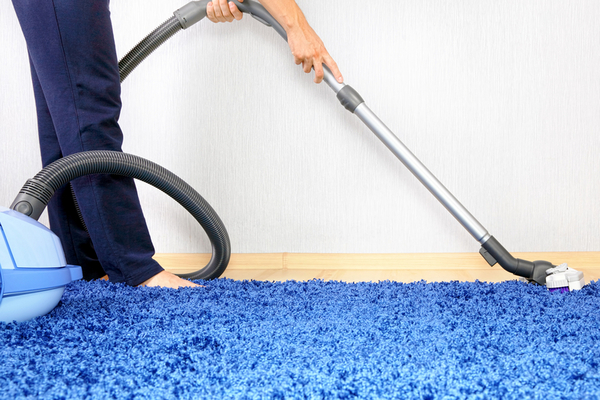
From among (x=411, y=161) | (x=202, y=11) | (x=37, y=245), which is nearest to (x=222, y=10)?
(x=202, y=11)

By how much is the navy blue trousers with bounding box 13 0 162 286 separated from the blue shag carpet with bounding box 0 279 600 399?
112mm

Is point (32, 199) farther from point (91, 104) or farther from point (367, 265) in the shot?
point (367, 265)

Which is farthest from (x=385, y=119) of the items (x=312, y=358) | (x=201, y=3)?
(x=312, y=358)

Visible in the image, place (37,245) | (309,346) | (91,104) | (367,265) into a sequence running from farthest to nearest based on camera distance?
1. (367,265)
2. (91,104)
3. (37,245)
4. (309,346)

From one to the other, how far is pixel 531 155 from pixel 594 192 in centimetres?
19

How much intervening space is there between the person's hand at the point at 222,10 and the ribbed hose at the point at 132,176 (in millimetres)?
437

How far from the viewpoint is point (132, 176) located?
2.97 feet

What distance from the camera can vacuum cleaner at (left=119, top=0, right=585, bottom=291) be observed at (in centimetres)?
89

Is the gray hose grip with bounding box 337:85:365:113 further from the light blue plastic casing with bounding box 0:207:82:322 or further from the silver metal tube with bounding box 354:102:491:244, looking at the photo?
the light blue plastic casing with bounding box 0:207:82:322

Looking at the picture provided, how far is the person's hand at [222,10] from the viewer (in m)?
1.09

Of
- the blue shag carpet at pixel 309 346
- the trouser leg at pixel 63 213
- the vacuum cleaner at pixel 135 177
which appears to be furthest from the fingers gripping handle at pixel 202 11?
the blue shag carpet at pixel 309 346

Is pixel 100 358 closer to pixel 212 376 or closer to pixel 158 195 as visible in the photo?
pixel 212 376

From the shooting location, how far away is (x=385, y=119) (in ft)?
4.05

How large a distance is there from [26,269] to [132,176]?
0.35 meters
